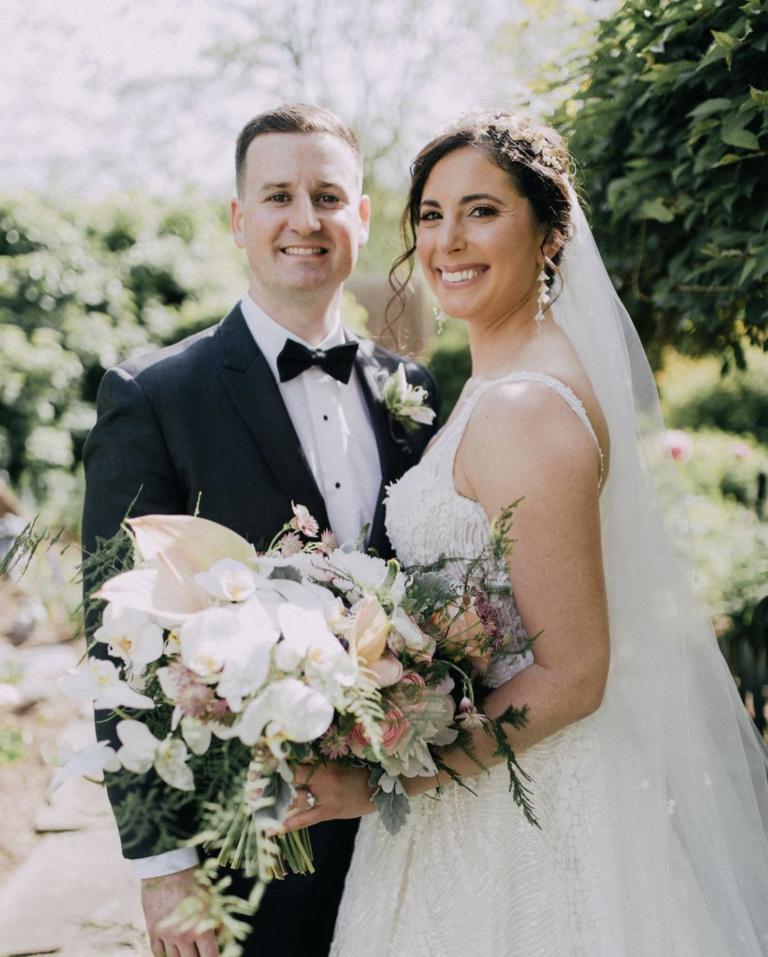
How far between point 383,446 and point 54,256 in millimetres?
6587

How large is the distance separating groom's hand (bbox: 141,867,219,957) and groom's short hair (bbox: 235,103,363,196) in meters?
2.09

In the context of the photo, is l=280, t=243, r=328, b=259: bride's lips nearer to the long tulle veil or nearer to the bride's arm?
the long tulle veil

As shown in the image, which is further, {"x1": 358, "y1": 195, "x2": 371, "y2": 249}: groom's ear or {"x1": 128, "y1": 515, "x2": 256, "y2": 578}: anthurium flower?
{"x1": 358, "y1": 195, "x2": 371, "y2": 249}: groom's ear

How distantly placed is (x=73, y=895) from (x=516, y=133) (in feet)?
10.8

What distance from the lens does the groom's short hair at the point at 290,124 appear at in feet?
8.43

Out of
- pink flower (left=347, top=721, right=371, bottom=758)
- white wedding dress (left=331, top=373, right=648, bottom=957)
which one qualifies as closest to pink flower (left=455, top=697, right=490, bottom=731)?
pink flower (left=347, top=721, right=371, bottom=758)

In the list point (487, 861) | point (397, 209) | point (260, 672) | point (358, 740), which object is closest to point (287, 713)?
point (260, 672)

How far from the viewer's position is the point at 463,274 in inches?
88.4

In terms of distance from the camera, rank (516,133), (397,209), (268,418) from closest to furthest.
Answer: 1. (516,133)
2. (268,418)
3. (397,209)

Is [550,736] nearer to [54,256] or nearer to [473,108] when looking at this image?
[473,108]

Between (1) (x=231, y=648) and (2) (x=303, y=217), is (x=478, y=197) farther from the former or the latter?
(1) (x=231, y=648)

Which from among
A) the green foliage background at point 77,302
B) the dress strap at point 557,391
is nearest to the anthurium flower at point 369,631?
the dress strap at point 557,391

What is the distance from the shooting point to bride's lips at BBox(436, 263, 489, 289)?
223cm

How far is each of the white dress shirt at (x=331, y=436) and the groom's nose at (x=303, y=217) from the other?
11.6 inches
